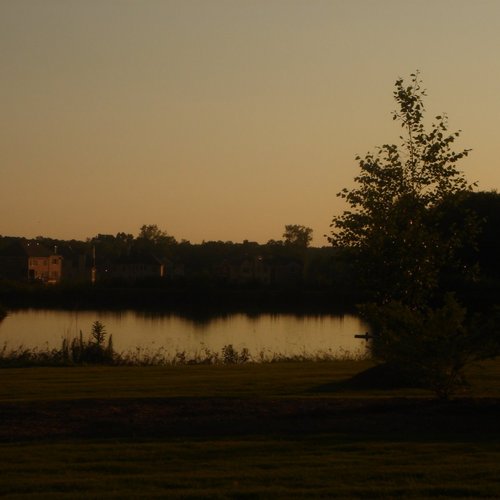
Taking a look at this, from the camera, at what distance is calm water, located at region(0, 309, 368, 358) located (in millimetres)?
38344

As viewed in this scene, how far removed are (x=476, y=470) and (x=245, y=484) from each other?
271 cm

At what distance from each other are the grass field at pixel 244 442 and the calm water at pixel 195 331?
680 inches

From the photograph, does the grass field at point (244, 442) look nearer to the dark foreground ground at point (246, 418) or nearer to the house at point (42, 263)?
the dark foreground ground at point (246, 418)

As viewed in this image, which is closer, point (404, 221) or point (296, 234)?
point (404, 221)

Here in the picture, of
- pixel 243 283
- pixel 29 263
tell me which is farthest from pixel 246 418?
pixel 29 263

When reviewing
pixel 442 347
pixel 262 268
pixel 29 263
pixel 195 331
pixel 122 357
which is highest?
pixel 262 268

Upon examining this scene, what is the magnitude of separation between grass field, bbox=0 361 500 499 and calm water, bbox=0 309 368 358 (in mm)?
17266

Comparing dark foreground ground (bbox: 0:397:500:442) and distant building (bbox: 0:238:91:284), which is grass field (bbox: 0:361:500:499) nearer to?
dark foreground ground (bbox: 0:397:500:442)

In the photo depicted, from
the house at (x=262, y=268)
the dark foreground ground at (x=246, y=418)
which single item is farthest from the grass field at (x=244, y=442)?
the house at (x=262, y=268)

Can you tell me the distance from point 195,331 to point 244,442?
34.7 meters

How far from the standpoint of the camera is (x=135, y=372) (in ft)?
82.9

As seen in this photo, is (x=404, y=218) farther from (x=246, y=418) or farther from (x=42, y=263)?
(x=42, y=263)

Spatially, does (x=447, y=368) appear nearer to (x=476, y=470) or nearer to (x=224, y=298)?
(x=476, y=470)

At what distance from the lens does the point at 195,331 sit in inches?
1860
